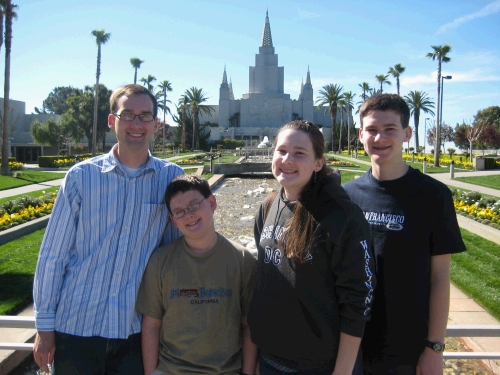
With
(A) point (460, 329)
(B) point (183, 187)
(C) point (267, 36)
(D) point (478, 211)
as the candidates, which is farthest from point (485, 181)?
(C) point (267, 36)

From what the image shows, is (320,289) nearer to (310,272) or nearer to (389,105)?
(310,272)

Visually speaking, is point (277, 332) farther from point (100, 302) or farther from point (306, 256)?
point (100, 302)

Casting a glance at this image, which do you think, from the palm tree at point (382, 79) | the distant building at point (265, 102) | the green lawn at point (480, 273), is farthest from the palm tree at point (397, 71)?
the green lawn at point (480, 273)

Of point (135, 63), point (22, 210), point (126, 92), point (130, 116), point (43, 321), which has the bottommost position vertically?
point (22, 210)

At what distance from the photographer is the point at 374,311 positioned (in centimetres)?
237

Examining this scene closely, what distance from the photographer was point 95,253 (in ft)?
8.23

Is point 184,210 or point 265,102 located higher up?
point 265,102

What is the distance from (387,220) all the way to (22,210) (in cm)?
1074

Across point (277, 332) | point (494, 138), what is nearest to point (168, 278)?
point (277, 332)

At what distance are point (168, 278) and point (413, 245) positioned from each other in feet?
4.42

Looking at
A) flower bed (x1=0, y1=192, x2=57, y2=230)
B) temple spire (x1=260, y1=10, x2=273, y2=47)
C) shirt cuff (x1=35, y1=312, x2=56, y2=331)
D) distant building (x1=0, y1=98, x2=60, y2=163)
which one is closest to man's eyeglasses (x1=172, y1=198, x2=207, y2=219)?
shirt cuff (x1=35, y1=312, x2=56, y2=331)

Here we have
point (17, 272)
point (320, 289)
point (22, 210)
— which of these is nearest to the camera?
point (320, 289)

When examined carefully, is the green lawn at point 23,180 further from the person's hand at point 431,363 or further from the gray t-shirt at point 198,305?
the person's hand at point 431,363

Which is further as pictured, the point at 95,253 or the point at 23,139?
the point at 23,139
